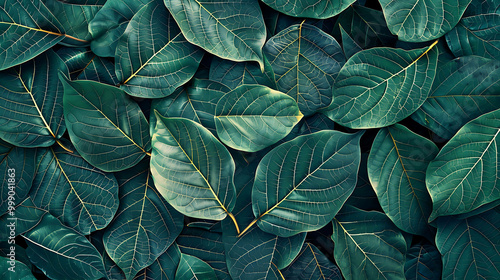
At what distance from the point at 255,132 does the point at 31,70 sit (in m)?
0.26

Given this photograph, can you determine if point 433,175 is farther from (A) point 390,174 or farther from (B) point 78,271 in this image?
(B) point 78,271

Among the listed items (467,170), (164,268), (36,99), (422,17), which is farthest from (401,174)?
(36,99)

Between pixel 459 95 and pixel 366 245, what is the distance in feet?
0.65

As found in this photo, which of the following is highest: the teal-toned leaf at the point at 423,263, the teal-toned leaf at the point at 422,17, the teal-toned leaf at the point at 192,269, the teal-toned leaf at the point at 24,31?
the teal-toned leaf at the point at 24,31

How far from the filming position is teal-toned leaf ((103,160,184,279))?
0.40 meters

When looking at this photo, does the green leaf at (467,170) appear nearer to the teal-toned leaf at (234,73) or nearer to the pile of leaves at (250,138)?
the pile of leaves at (250,138)

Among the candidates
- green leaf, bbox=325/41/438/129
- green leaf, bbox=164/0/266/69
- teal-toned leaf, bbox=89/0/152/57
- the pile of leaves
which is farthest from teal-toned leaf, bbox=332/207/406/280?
teal-toned leaf, bbox=89/0/152/57

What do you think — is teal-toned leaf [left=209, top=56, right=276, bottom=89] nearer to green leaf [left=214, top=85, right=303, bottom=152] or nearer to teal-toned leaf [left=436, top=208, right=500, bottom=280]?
green leaf [left=214, top=85, right=303, bottom=152]

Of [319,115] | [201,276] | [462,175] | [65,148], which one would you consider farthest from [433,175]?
[65,148]

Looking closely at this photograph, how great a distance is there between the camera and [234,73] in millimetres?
398

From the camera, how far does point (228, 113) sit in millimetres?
386

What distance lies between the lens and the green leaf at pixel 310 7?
375 mm

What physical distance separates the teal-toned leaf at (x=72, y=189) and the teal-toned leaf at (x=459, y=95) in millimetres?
365

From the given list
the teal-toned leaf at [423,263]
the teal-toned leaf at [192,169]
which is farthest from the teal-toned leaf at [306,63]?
the teal-toned leaf at [423,263]
